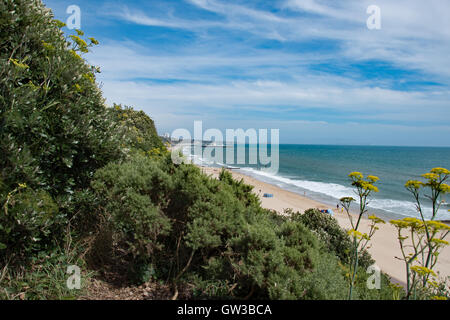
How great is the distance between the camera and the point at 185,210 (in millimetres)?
4121

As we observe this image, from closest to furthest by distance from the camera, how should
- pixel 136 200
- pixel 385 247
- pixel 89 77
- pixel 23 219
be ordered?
pixel 23 219, pixel 136 200, pixel 89 77, pixel 385 247

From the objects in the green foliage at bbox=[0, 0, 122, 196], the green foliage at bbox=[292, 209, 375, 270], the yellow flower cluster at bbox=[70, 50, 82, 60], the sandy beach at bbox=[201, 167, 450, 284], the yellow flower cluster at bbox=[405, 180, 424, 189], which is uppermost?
the yellow flower cluster at bbox=[70, 50, 82, 60]

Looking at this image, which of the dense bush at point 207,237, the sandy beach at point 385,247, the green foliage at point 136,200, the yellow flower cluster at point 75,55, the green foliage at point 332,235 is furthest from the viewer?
the sandy beach at point 385,247

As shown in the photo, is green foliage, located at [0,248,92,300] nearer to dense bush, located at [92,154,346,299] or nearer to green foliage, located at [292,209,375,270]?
dense bush, located at [92,154,346,299]

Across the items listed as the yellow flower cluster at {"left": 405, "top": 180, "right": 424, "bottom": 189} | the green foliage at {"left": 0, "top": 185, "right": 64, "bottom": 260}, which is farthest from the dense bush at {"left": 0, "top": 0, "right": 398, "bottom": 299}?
the yellow flower cluster at {"left": 405, "top": 180, "right": 424, "bottom": 189}

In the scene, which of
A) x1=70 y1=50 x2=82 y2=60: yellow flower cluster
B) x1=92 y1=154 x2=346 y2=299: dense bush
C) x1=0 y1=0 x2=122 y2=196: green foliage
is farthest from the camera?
x1=70 y1=50 x2=82 y2=60: yellow flower cluster

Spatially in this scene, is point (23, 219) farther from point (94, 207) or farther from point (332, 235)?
point (332, 235)

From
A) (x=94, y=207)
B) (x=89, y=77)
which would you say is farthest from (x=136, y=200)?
(x=89, y=77)

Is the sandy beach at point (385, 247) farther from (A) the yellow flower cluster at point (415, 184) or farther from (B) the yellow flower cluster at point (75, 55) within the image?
(A) the yellow flower cluster at point (415, 184)

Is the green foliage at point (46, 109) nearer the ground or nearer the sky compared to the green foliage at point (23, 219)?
nearer the sky

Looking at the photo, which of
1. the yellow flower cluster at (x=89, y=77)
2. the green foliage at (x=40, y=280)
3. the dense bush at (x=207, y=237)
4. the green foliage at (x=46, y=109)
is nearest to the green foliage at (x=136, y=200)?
the dense bush at (x=207, y=237)

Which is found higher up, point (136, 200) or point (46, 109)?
point (46, 109)

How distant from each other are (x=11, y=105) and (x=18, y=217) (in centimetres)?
134

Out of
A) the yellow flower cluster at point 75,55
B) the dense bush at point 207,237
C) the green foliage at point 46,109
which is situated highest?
the yellow flower cluster at point 75,55
